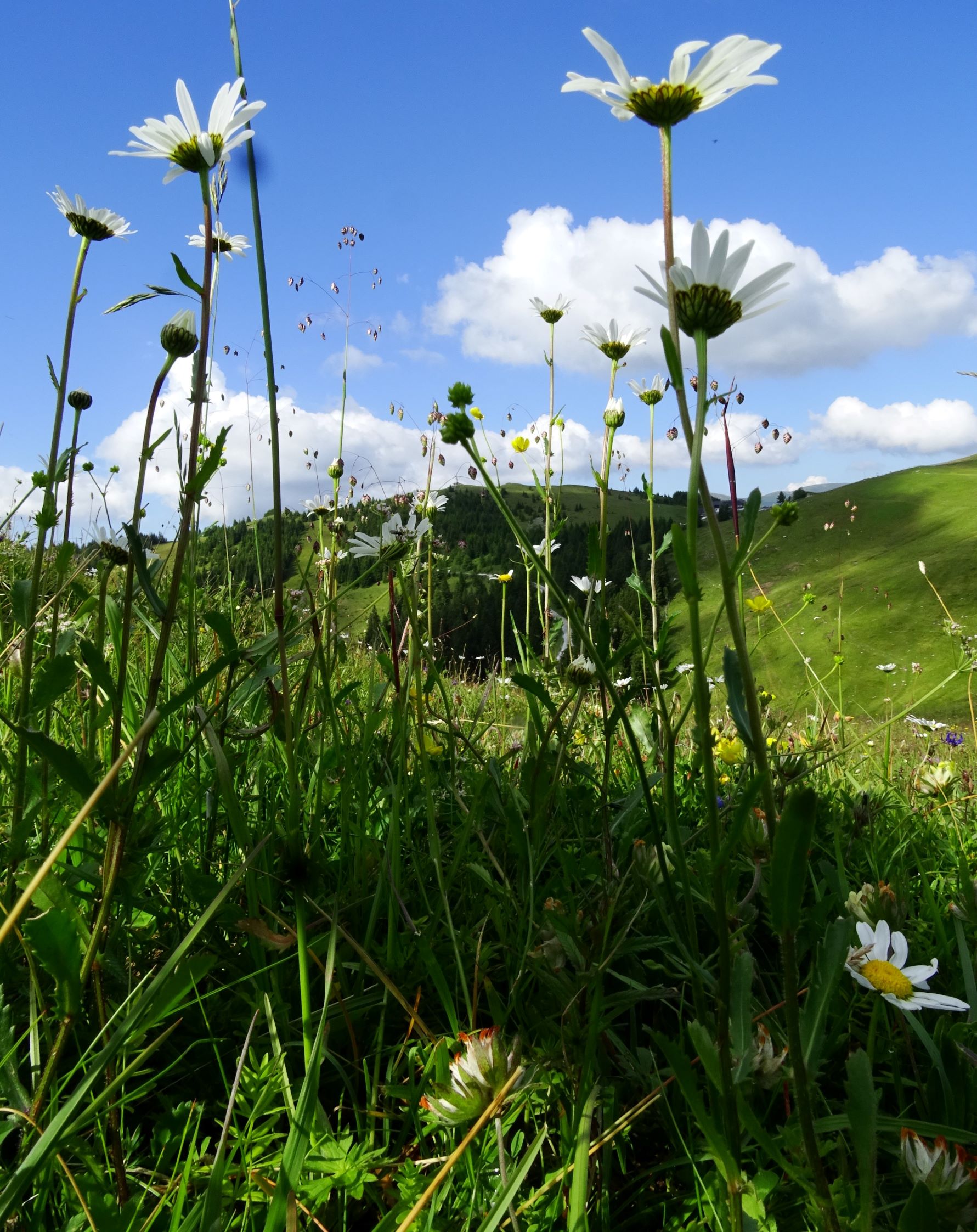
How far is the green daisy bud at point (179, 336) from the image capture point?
890 millimetres

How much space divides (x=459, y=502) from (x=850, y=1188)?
172 feet

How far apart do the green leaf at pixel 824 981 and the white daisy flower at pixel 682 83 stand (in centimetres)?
71

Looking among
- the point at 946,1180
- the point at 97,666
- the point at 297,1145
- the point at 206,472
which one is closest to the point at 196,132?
the point at 206,472

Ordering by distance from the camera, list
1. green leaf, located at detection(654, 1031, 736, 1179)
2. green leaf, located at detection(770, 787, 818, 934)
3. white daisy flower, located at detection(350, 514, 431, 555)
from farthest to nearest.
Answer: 1. white daisy flower, located at detection(350, 514, 431, 555)
2. green leaf, located at detection(654, 1031, 736, 1179)
3. green leaf, located at detection(770, 787, 818, 934)

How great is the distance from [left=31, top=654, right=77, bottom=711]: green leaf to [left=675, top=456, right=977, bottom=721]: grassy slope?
2663cm

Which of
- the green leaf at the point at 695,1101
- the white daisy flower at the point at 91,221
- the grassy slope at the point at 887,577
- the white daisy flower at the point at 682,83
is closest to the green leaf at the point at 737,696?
the green leaf at the point at 695,1101

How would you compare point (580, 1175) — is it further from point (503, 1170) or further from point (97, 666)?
point (97, 666)

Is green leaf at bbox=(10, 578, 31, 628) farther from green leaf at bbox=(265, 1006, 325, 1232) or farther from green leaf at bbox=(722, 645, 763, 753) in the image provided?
green leaf at bbox=(722, 645, 763, 753)

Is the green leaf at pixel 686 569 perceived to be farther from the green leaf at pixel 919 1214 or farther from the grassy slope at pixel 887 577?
the grassy slope at pixel 887 577

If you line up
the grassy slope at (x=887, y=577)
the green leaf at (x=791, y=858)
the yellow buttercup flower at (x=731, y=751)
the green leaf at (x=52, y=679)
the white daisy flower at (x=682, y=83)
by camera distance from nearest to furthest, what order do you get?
the green leaf at (x=791, y=858) → the white daisy flower at (x=682, y=83) → the green leaf at (x=52, y=679) → the yellow buttercup flower at (x=731, y=751) → the grassy slope at (x=887, y=577)

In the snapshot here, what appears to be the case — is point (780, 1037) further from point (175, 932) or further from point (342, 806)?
point (175, 932)

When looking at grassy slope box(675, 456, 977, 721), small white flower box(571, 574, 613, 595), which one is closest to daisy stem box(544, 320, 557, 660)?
small white flower box(571, 574, 613, 595)

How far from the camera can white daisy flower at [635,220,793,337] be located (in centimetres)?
62

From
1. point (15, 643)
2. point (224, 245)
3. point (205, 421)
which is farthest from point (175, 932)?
point (205, 421)
